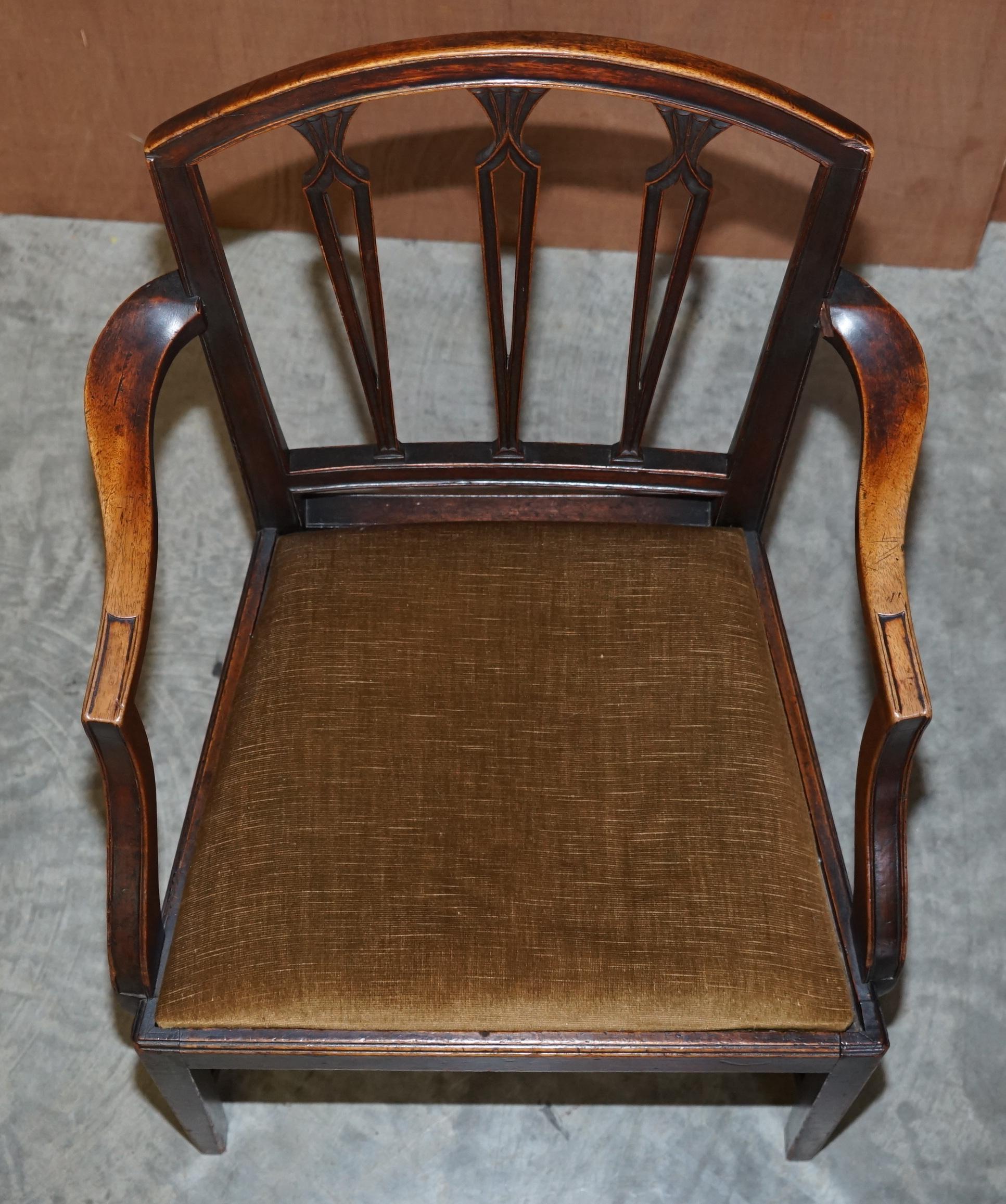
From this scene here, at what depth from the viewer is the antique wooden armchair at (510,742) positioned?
1.20 m

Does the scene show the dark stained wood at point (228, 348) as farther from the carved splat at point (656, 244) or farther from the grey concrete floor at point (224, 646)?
the grey concrete floor at point (224, 646)

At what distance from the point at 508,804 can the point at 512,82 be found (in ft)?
2.07

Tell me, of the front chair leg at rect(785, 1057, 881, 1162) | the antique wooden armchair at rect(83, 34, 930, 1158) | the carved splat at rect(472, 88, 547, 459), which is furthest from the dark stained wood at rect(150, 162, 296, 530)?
the front chair leg at rect(785, 1057, 881, 1162)

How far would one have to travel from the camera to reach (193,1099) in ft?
4.61

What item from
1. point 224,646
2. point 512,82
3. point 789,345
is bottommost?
point 224,646

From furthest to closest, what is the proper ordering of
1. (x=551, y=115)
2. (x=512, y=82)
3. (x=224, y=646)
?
(x=551, y=115) < (x=224, y=646) < (x=512, y=82)

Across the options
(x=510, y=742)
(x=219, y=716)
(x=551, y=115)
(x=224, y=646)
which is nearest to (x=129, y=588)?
(x=219, y=716)

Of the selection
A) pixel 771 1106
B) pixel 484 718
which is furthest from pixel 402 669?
pixel 771 1106

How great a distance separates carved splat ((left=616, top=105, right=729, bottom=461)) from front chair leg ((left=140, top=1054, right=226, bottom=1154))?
734 mm

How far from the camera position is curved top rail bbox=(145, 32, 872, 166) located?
1154mm

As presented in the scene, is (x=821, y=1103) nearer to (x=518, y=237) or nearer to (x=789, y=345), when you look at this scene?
(x=789, y=345)

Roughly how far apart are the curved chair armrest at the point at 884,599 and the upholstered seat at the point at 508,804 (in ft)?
0.21

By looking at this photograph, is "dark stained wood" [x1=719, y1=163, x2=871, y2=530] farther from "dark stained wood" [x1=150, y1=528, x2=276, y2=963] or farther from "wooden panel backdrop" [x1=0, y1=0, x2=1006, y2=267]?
"wooden panel backdrop" [x1=0, y1=0, x2=1006, y2=267]

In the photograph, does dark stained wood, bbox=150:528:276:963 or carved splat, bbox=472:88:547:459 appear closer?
carved splat, bbox=472:88:547:459
